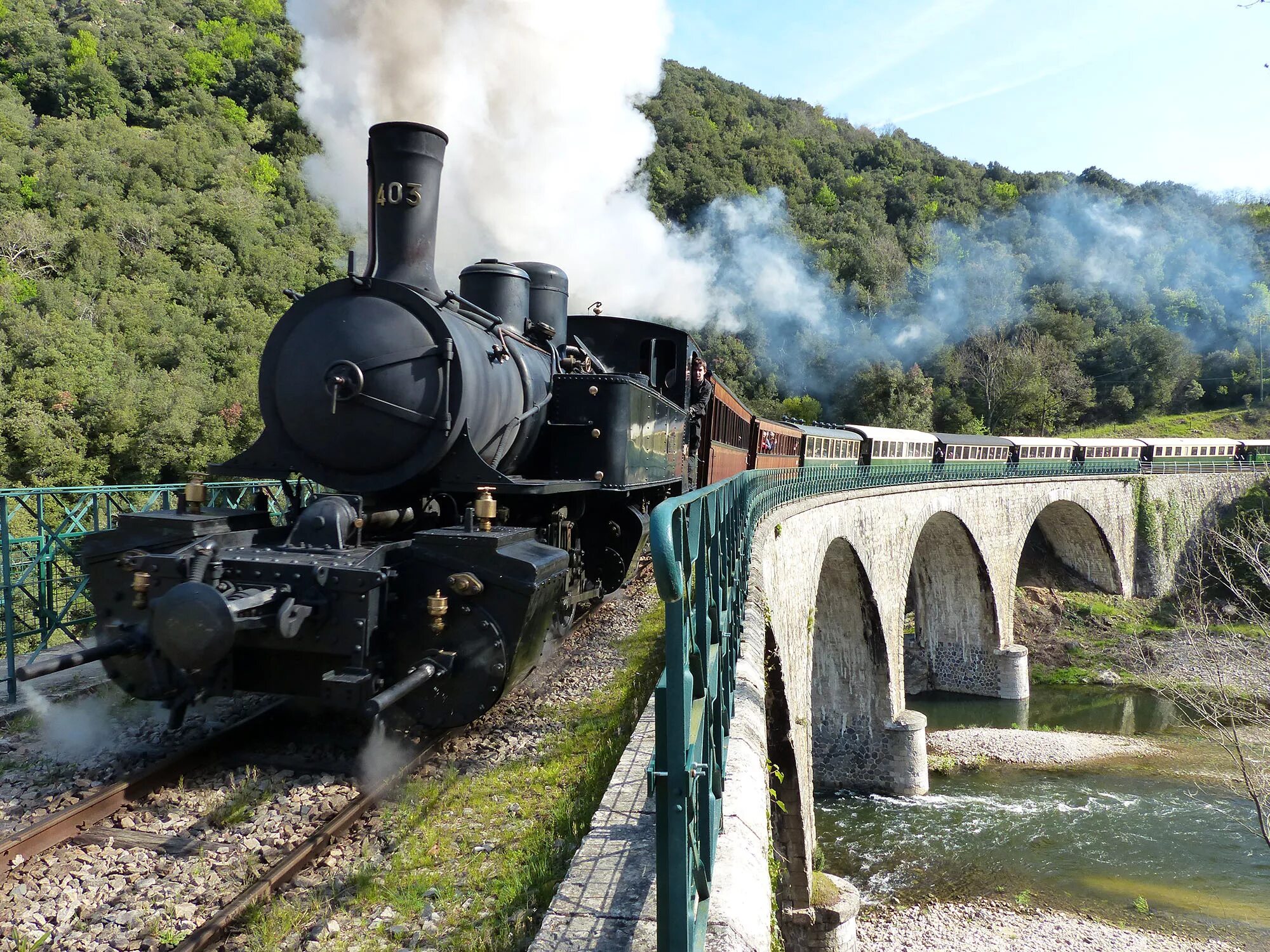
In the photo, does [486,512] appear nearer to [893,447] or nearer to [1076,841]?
[1076,841]

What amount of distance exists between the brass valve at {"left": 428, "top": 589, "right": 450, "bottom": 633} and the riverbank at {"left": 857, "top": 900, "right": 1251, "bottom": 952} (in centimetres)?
1000

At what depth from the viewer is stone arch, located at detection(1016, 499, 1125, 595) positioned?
30.0 metres

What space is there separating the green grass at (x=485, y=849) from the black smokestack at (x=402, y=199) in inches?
123

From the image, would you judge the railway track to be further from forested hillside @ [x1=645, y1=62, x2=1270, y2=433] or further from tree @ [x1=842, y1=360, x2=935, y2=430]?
tree @ [x1=842, y1=360, x2=935, y2=430]

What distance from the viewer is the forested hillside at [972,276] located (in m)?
49.2

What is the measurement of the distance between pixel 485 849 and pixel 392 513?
2261 millimetres

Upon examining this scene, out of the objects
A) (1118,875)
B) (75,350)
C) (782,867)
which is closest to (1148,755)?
(1118,875)

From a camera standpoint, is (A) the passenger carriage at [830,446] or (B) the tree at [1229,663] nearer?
(B) the tree at [1229,663]

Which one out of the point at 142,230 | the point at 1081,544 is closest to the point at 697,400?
the point at 1081,544

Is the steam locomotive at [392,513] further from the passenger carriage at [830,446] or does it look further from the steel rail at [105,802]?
the passenger carriage at [830,446]

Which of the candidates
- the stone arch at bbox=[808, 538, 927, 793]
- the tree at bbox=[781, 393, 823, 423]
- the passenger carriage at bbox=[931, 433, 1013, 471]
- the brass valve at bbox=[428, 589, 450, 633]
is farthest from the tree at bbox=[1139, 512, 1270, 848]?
the tree at bbox=[781, 393, 823, 423]

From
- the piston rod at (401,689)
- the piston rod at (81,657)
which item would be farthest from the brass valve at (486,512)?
the piston rod at (81,657)

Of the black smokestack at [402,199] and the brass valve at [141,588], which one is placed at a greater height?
the black smokestack at [402,199]

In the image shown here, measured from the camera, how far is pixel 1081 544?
3148 cm
